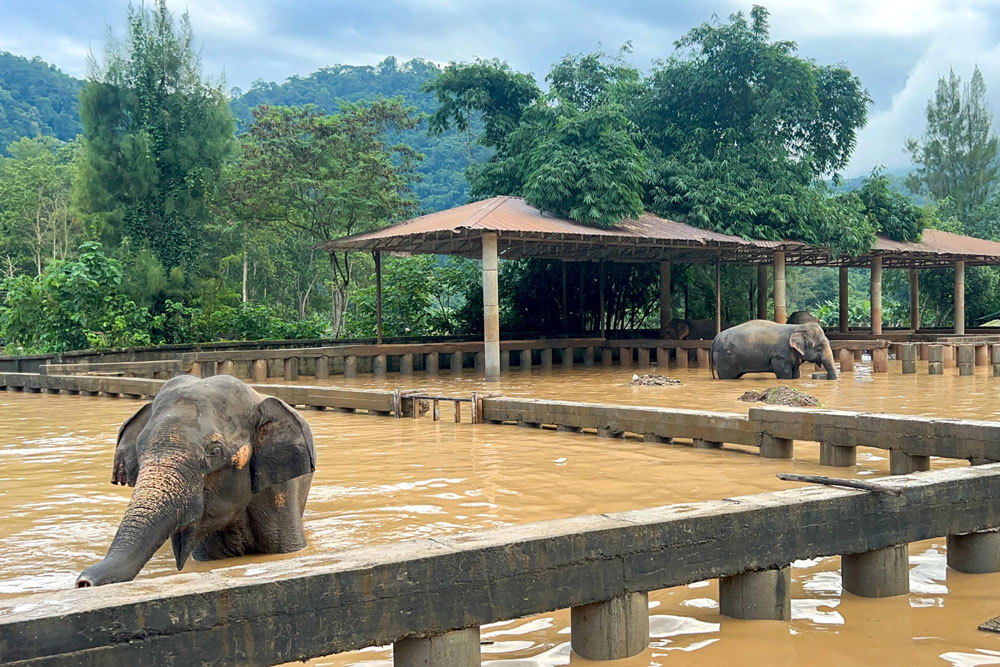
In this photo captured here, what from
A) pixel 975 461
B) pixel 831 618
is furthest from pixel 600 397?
pixel 831 618

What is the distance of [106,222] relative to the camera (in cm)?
2734

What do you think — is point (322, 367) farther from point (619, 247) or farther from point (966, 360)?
point (966, 360)

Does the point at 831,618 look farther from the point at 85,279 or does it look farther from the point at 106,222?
the point at 106,222

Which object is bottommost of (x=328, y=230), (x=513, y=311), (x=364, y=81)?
(x=513, y=311)

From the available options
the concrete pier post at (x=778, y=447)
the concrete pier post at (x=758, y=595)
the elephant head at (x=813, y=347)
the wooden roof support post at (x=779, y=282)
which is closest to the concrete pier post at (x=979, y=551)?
the concrete pier post at (x=758, y=595)

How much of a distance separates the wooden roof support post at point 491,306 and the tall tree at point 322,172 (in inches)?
368

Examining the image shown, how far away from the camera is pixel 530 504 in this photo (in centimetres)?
749

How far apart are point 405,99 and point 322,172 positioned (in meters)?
51.2

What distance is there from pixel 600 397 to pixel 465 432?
18.0ft

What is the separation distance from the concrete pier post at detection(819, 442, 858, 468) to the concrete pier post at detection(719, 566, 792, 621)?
4.50 meters

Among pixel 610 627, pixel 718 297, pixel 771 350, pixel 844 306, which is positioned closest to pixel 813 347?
pixel 771 350

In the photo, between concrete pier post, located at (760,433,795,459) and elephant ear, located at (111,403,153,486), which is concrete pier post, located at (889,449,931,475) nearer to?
concrete pier post, located at (760,433,795,459)

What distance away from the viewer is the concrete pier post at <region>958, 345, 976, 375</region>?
2056 centimetres

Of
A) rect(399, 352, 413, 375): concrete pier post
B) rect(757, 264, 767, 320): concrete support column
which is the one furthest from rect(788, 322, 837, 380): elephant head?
rect(757, 264, 767, 320): concrete support column
